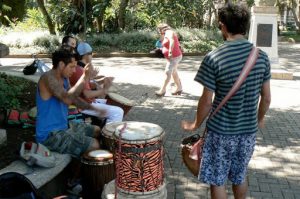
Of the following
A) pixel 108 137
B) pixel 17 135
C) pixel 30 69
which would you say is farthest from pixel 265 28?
pixel 108 137

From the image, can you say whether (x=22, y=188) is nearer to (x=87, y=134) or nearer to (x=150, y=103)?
(x=87, y=134)

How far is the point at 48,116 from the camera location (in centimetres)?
421

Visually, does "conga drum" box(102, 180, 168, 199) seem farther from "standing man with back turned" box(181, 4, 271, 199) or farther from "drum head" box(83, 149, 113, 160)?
"standing man with back turned" box(181, 4, 271, 199)

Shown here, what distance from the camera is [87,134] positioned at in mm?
4621

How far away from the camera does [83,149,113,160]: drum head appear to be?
3934mm

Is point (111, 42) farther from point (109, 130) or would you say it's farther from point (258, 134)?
point (109, 130)

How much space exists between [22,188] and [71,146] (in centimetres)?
97

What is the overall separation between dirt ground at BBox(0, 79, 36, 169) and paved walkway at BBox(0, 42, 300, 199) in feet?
2.86

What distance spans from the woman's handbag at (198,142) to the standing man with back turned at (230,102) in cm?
3

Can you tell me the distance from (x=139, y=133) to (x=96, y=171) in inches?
27.7

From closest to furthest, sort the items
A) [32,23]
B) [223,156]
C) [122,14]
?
[223,156] < [122,14] < [32,23]

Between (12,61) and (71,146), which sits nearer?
(71,146)

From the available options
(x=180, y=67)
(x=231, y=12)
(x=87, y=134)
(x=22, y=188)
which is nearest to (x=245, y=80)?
(x=231, y=12)

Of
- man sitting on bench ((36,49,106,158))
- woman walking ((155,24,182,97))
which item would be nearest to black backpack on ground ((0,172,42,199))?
man sitting on bench ((36,49,106,158))
